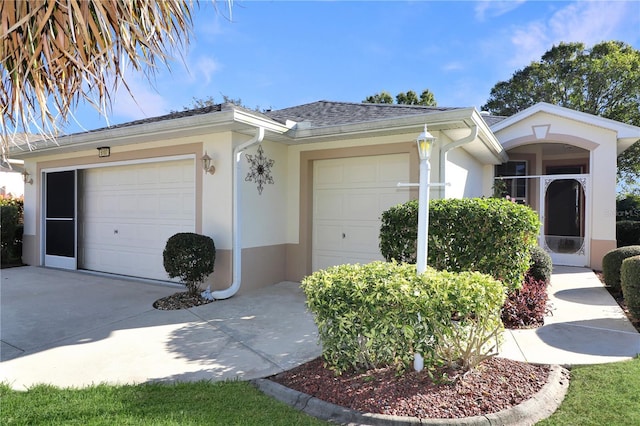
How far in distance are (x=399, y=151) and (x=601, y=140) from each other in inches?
267

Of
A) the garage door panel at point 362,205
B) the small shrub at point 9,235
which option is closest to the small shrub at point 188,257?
the garage door panel at point 362,205

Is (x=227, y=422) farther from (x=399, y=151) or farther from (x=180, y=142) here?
(x=180, y=142)

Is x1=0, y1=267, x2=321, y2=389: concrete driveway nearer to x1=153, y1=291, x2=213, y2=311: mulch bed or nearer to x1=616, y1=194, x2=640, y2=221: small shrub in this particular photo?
x1=153, y1=291, x2=213, y2=311: mulch bed

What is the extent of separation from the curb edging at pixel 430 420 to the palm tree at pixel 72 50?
2731 millimetres

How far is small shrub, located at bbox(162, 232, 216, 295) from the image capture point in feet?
20.9

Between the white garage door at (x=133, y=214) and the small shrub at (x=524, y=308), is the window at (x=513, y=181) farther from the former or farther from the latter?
the white garage door at (x=133, y=214)

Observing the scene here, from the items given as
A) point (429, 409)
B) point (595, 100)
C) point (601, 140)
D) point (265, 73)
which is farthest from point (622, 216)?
point (429, 409)

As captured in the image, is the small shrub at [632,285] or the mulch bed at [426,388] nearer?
the mulch bed at [426,388]

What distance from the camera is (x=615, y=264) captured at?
730 cm

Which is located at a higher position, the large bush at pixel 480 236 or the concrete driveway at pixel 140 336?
the large bush at pixel 480 236

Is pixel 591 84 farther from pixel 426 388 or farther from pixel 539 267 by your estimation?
pixel 426 388

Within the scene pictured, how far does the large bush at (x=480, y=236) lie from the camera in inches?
197

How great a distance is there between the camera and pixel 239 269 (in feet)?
22.8

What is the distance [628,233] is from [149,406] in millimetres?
14348
